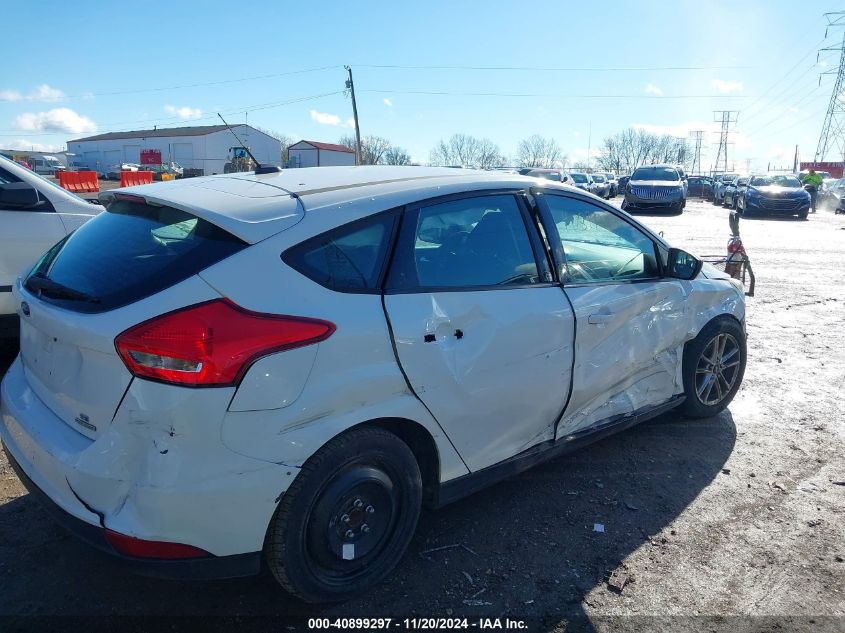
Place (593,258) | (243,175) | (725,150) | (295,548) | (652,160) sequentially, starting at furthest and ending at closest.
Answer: (652,160)
(725,150)
(593,258)
(243,175)
(295,548)

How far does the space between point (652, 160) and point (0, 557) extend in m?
114

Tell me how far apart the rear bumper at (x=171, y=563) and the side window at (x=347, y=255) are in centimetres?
103

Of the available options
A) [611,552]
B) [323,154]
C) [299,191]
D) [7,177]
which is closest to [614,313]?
[611,552]

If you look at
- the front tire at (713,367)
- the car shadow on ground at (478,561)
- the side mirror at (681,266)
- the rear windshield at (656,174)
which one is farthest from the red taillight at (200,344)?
the rear windshield at (656,174)

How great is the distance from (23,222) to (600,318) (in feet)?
13.7

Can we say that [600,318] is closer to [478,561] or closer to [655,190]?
[478,561]

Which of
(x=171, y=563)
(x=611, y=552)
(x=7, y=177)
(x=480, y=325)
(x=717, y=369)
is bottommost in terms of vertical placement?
(x=611, y=552)

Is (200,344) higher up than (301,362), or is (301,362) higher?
(200,344)

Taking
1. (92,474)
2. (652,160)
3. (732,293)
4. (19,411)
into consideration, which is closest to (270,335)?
(92,474)

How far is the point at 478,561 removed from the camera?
2918 millimetres

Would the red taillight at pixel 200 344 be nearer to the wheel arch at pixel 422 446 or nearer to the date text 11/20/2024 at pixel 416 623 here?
the wheel arch at pixel 422 446

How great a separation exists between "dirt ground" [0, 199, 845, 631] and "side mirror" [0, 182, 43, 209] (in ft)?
6.39

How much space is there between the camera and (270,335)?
2.17 metres

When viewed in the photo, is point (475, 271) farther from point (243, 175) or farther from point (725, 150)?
point (725, 150)
